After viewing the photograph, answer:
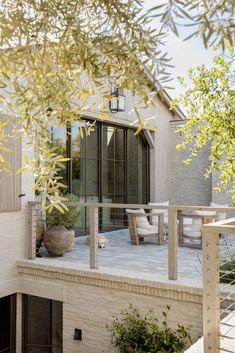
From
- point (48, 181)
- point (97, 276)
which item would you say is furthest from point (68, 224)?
point (48, 181)

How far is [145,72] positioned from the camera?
4.54 ft

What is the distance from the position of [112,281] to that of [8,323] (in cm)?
225

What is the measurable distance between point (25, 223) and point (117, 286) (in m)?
2.09

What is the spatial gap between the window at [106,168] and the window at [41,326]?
2447mm

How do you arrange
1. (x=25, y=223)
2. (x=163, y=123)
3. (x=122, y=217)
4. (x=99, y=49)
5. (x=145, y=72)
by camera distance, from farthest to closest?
(x=163, y=123) < (x=122, y=217) < (x=25, y=223) < (x=99, y=49) < (x=145, y=72)

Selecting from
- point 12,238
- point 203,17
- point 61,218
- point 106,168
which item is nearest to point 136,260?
point 61,218

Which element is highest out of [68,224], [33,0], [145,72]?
[33,0]

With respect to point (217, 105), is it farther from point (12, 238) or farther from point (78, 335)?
point (78, 335)

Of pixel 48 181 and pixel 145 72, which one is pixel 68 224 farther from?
pixel 145 72

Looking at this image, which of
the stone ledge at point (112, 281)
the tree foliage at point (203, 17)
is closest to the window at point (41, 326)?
the stone ledge at point (112, 281)

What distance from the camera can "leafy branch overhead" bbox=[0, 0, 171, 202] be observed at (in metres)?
1.39

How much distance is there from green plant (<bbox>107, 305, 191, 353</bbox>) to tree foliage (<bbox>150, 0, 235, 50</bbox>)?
454 cm

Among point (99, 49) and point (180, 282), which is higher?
point (99, 49)

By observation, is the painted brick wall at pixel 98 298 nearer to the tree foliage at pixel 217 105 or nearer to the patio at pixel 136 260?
the patio at pixel 136 260
